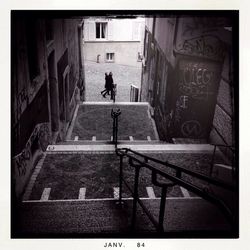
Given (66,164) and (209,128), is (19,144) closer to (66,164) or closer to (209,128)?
(66,164)

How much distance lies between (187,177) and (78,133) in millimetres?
3182

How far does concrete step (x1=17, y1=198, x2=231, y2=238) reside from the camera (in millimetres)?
3672

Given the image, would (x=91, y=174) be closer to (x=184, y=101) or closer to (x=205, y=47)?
(x=184, y=101)

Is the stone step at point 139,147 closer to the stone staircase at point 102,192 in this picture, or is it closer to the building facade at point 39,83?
the stone staircase at point 102,192

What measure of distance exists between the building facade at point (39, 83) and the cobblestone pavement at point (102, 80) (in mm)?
482

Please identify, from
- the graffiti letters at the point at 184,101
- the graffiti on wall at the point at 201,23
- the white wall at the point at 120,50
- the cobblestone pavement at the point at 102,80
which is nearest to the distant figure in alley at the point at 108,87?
the cobblestone pavement at the point at 102,80

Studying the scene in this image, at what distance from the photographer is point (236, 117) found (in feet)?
11.6

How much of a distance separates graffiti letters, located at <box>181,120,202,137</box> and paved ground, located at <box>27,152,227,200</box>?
0.63m

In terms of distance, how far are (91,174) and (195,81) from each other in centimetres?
261

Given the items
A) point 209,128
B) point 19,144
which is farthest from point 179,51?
point 19,144

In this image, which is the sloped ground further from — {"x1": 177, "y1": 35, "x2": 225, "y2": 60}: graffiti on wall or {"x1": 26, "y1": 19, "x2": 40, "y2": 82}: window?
{"x1": 177, "y1": 35, "x2": 225, "y2": 60}: graffiti on wall

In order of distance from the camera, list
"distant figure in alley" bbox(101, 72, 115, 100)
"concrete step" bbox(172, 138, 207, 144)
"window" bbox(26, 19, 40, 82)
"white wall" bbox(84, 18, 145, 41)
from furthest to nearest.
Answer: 1. "distant figure in alley" bbox(101, 72, 115, 100)
2. "concrete step" bbox(172, 138, 207, 144)
3. "window" bbox(26, 19, 40, 82)
4. "white wall" bbox(84, 18, 145, 41)

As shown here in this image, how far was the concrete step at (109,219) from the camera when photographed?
145 inches

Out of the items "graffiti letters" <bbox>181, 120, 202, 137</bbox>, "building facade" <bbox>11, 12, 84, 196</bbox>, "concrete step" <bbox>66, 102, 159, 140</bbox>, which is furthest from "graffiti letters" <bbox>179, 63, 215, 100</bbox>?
"building facade" <bbox>11, 12, 84, 196</bbox>
